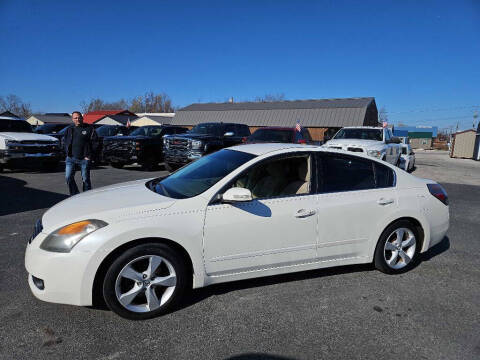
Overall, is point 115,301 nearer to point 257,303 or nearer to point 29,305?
point 29,305

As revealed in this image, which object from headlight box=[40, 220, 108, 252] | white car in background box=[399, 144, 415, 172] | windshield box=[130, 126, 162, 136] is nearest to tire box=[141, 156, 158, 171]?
windshield box=[130, 126, 162, 136]

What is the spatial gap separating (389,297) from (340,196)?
1108mm

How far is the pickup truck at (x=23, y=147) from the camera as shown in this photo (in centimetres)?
1102

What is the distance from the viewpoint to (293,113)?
43312mm

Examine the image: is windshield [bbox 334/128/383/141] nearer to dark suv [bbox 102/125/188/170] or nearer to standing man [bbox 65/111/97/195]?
dark suv [bbox 102/125/188/170]

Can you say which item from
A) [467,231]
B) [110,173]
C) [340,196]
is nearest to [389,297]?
[340,196]

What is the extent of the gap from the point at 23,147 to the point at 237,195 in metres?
10.9

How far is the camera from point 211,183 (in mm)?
3320

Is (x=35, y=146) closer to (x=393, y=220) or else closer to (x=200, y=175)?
(x=200, y=175)

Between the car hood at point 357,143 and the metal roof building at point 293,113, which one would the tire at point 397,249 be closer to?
the car hood at point 357,143

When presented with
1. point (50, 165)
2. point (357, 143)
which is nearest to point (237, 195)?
point (357, 143)

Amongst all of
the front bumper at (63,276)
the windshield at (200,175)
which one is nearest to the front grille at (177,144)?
the windshield at (200,175)

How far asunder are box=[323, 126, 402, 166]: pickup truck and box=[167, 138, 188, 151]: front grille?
4.75 meters

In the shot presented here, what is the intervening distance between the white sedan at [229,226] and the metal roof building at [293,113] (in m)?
36.3
